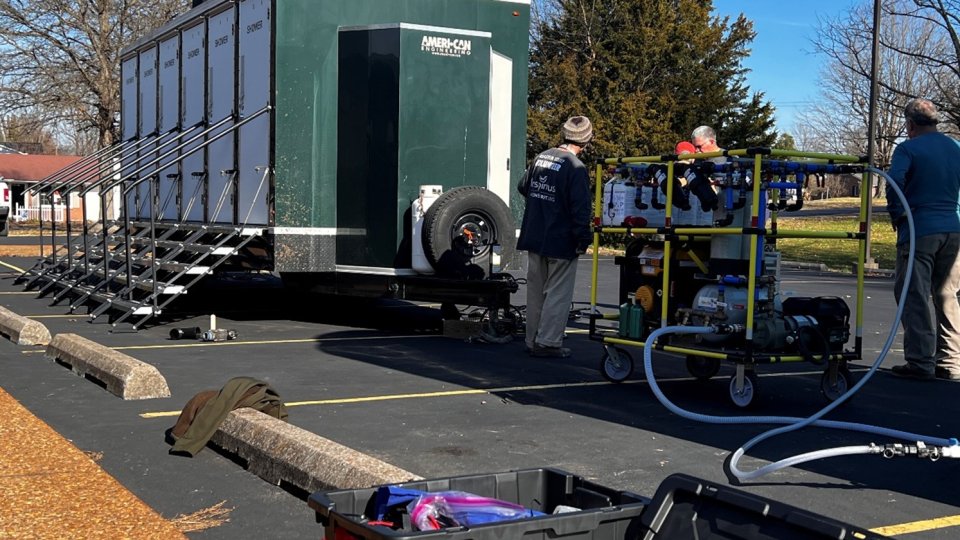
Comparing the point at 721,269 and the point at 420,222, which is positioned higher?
the point at 420,222

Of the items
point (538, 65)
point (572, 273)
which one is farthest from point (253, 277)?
point (538, 65)

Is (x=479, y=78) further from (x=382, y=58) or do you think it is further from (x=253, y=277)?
(x=253, y=277)

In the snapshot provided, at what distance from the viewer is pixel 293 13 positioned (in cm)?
1188

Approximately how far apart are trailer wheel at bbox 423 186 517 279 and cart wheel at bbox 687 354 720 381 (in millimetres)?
3306

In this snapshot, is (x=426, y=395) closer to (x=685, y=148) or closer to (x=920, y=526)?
(x=685, y=148)

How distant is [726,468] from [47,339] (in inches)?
293

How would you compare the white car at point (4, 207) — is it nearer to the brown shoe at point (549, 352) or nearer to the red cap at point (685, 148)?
the brown shoe at point (549, 352)

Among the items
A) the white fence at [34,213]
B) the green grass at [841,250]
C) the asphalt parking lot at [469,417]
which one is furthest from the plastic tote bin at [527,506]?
the white fence at [34,213]

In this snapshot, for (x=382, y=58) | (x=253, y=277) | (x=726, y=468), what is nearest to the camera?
(x=726, y=468)

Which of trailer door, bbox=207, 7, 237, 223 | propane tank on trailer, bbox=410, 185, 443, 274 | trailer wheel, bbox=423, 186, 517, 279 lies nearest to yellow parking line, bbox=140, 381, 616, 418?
trailer wheel, bbox=423, 186, 517, 279

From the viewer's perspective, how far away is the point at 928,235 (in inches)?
359

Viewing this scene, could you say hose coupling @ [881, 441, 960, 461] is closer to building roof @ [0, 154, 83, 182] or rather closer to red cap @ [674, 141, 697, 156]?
red cap @ [674, 141, 697, 156]

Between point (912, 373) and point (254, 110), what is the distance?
7664mm

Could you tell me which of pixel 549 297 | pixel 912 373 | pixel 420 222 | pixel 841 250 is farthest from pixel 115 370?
pixel 841 250
